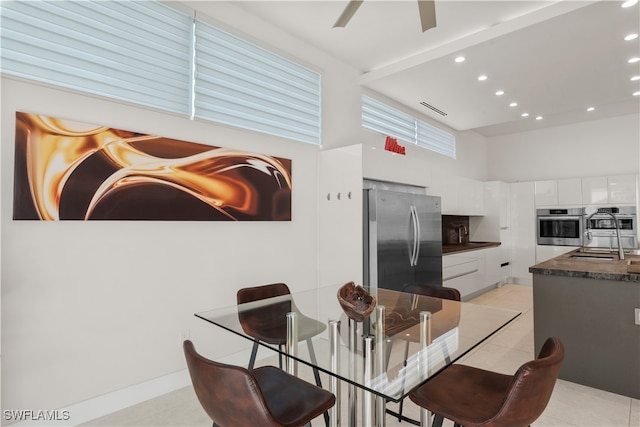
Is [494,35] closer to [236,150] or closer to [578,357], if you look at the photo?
[236,150]

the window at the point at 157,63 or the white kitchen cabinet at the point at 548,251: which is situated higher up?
the window at the point at 157,63

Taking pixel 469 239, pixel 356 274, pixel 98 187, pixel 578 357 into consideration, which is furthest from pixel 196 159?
pixel 469 239

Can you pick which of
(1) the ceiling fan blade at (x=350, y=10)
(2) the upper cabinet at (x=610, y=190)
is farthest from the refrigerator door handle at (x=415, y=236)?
(2) the upper cabinet at (x=610, y=190)

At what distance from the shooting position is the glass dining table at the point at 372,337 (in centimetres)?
124

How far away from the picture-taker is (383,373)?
122 cm

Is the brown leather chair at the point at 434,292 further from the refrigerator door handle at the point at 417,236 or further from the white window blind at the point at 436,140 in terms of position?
the white window blind at the point at 436,140

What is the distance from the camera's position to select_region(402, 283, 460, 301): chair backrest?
2.35 m

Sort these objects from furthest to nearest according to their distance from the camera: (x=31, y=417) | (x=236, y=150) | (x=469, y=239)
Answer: (x=469, y=239) → (x=236, y=150) → (x=31, y=417)

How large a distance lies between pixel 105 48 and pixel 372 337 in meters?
2.45

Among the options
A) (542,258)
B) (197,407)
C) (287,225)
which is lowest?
(197,407)

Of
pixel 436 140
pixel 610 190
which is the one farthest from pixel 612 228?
pixel 436 140

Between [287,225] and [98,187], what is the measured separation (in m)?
1.60

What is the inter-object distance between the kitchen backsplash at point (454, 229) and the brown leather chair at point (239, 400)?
201 inches

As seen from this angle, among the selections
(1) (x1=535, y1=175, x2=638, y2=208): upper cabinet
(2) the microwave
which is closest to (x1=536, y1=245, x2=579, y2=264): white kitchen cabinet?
(2) the microwave
